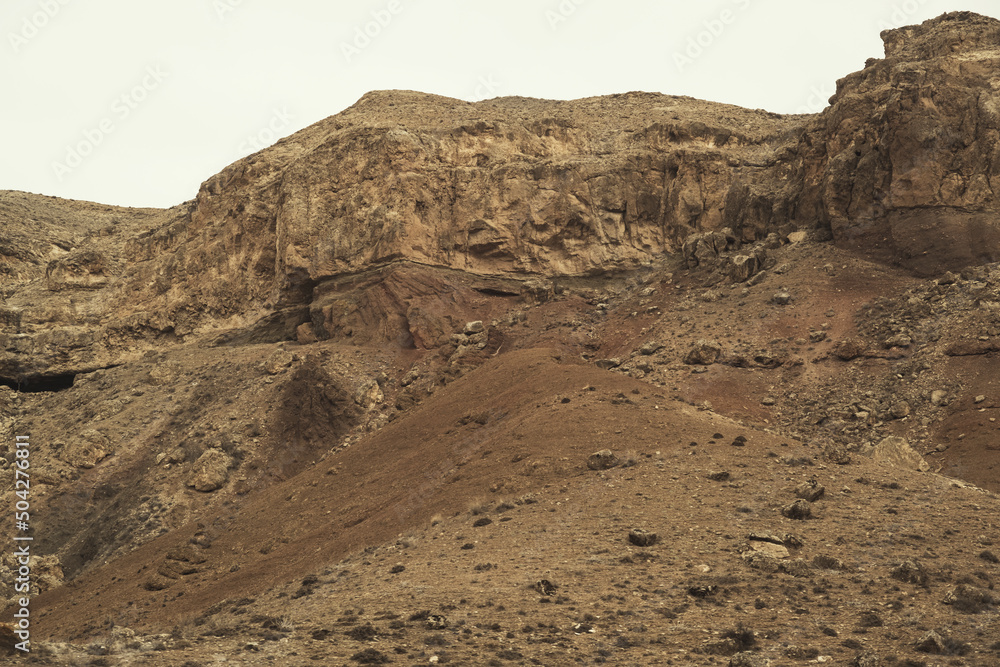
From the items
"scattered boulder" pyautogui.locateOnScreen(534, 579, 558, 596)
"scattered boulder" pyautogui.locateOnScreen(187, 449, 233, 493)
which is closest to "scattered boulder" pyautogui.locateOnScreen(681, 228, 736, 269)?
"scattered boulder" pyautogui.locateOnScreen(187, 449, 233, 493)

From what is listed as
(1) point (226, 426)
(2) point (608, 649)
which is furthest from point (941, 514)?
(1) point (226, 426)

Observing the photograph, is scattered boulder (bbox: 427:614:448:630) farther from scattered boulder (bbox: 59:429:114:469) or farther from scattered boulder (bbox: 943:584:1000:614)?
scattered boulder (bbox: 59:429:114:469)

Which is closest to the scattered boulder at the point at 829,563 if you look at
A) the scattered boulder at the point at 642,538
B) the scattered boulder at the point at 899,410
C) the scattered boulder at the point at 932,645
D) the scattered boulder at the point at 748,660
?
the scattered boulder at the point at 642,538

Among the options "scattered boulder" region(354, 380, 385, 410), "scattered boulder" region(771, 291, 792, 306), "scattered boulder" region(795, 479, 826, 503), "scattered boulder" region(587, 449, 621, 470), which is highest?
"scattered boulder" region(771, 291, 792, 306)

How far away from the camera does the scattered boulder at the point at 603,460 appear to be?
853 inches

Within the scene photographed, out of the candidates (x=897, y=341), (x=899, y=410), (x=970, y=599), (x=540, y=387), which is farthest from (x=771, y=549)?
(x=897, y=341)

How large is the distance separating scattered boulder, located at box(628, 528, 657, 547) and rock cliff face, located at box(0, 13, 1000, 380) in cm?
1678

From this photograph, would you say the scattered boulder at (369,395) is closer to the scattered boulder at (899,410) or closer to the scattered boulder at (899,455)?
the scattered boulder at (899,455)

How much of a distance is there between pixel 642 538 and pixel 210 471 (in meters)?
17.0

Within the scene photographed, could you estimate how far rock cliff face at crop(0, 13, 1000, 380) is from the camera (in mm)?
31734

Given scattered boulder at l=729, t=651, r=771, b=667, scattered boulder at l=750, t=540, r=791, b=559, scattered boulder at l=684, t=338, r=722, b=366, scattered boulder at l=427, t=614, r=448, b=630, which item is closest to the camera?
scattered boulder at l=729, t=651, r=771, b=667

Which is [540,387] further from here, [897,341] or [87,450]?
[87,450]

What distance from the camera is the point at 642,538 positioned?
17594 millimetres

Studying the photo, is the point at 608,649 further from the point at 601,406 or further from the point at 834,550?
the point at 601,406
